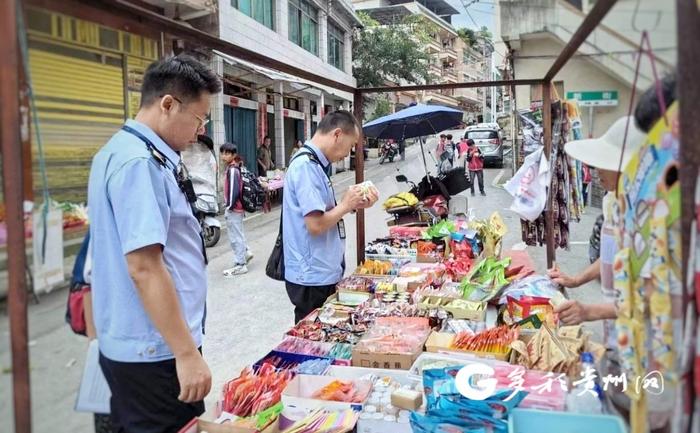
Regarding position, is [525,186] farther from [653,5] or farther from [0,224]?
[0,224]

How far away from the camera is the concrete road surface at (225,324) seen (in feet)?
4.93

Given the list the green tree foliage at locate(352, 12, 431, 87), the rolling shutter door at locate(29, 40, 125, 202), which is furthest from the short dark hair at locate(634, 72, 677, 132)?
the green tree foliage at locate(352, 12, 431, 87)

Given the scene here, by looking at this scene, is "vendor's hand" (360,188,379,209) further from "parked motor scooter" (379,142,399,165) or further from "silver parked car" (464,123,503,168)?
"parked motor scooter" (379,142,399,165)

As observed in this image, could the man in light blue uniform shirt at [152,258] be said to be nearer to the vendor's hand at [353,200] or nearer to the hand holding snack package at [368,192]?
the vendor's hand at [353,200]

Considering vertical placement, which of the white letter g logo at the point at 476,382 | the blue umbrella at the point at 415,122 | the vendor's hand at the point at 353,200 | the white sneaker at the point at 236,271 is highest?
the blue umbrella at the point at 415,122

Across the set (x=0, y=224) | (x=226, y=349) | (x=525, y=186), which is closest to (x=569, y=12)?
(x=0, y=224)

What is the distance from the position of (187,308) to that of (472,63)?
5431 centimetres

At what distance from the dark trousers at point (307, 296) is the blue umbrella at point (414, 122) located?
11.3ft

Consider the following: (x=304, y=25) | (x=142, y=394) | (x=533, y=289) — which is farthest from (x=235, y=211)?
(x=304, y=25)

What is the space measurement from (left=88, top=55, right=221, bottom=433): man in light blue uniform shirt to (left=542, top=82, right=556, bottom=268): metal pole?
2.88 metres

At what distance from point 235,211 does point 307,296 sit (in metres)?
4.16

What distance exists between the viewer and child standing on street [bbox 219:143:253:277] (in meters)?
7.02

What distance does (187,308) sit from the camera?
1.83 meters

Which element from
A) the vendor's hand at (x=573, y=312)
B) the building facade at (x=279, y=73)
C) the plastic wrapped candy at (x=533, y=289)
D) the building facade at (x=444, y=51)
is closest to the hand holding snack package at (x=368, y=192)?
the plastic wrapped candy at (x=533, y=289)
